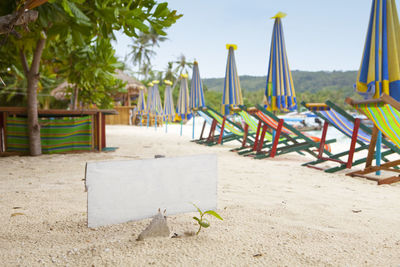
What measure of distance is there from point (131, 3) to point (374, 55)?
9.69 ft

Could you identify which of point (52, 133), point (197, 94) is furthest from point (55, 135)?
point (197, 94)

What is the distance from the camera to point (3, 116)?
5.34 meters

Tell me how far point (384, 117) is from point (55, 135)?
5.30 meters

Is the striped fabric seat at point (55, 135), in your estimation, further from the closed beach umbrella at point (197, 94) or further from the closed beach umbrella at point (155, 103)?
the closed beach umbrella at point (155, 103)

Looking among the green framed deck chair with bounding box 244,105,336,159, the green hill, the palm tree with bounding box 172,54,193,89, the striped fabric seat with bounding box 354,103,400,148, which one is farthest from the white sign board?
the green hill

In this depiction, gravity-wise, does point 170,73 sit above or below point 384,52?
above

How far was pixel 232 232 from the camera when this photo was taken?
154cm

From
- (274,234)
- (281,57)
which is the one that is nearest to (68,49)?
(281,57)

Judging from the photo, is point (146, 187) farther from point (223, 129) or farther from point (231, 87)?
point (231, 87)

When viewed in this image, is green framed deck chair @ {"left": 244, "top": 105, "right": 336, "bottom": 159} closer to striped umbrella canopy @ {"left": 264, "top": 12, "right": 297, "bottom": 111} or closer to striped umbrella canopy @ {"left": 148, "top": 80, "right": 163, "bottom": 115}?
striped umbrella canopy @ {"left": 264, "top": 12, "right": 297, "bottom": 111}

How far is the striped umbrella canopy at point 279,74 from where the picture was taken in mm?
5520

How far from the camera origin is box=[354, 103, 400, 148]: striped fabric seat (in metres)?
3.03

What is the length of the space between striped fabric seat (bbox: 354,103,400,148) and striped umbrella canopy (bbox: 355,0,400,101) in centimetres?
32

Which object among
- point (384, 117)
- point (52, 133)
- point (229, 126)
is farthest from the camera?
point (229, 126)
